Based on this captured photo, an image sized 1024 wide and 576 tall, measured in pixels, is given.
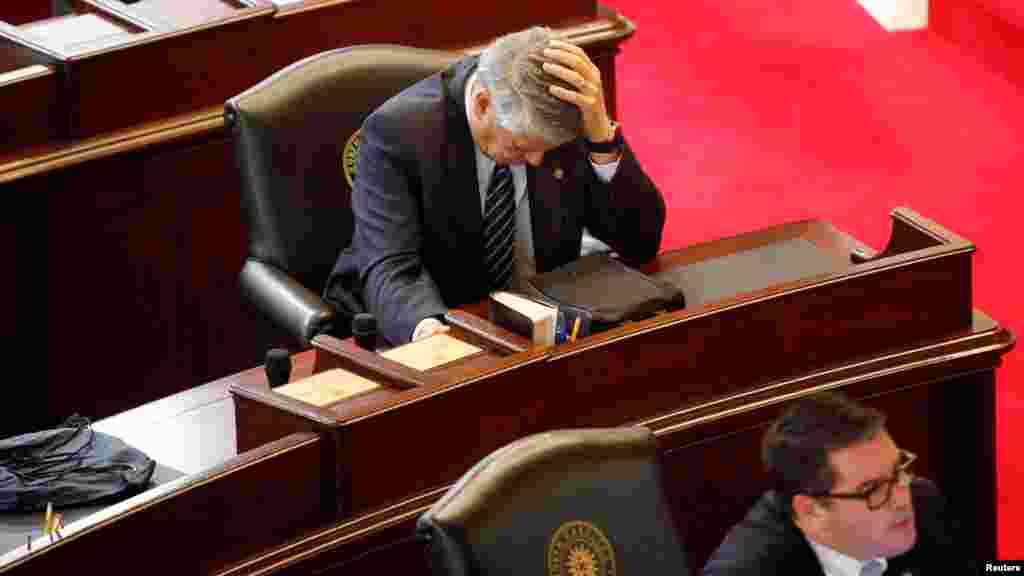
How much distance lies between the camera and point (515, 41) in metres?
3.16

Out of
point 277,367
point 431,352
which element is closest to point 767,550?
point 431,352

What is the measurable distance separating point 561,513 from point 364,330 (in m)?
0.67

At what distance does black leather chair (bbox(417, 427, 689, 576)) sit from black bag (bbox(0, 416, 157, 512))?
591 mm

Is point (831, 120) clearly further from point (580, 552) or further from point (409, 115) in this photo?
point (580, 552)

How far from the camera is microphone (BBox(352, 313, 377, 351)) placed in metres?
2.94

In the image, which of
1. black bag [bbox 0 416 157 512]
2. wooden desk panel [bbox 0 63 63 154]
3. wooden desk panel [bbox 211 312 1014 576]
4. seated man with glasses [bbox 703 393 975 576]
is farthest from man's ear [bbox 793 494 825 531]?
wooden desk panel [bbox 0 63 63 154]

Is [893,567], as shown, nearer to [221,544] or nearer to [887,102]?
[221,544]

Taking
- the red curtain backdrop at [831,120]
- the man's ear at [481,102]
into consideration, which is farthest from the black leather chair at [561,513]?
the red curtain backdrop at [831,120]

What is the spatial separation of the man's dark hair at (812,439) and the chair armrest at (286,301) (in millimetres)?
1097

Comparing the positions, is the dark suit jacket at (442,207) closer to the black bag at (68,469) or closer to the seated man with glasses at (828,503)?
the black bag at (68,469)

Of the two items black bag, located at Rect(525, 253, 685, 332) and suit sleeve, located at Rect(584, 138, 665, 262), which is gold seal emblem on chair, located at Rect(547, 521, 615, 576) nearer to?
black bag, located at Rect(525, 253, 685, 332)

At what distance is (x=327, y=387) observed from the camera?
9.04 feet

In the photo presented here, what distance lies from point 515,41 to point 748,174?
237 cm

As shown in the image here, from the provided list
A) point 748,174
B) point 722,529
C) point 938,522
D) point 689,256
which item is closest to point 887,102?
point 748,174
